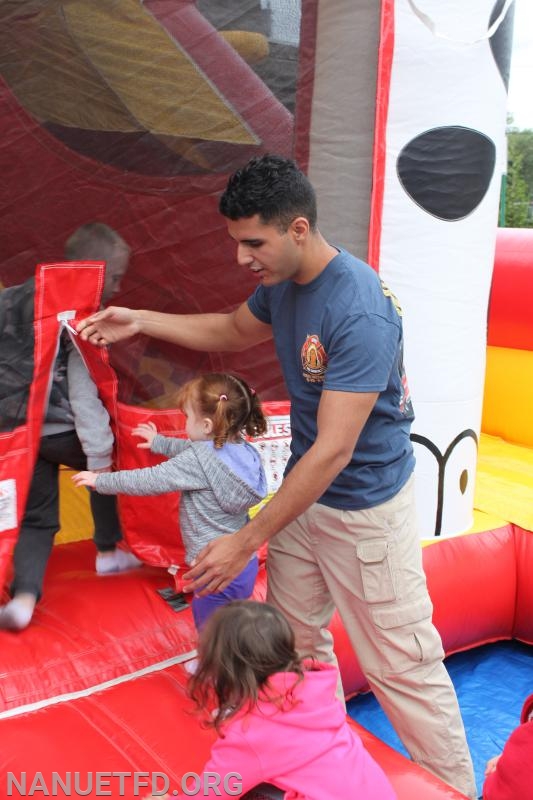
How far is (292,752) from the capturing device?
1238 millimetres

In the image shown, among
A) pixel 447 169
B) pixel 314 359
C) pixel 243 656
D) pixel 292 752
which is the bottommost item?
pixel 292 752

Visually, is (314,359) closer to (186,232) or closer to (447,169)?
(186,232)

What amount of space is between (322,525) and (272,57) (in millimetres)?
1154

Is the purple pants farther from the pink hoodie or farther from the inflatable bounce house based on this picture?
the pink hoodie

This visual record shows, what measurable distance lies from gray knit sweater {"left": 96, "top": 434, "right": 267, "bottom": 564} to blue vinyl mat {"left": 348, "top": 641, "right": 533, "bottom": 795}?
0.86m

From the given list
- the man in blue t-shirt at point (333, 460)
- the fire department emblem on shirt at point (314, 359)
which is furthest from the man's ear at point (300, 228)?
the fire department emblem on shirt at point (314, 359)

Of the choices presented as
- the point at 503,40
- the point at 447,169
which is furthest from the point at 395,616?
the point at 503,40

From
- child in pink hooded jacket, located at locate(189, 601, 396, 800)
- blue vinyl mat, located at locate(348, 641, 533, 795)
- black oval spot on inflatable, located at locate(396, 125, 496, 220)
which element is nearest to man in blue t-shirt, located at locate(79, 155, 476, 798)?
child in pink hooded jacket, located at locate(189, 601, 396, 800)

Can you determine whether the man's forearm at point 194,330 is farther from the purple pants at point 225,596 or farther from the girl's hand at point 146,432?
the purple pants at point 225,596

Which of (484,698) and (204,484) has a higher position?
(204,484)

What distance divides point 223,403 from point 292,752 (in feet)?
2.48

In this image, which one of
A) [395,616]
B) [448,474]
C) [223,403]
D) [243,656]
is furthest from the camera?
[448,474]

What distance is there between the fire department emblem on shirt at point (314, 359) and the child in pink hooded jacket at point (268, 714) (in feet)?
1.50

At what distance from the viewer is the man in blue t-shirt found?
1.44 m
